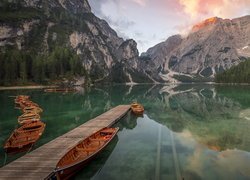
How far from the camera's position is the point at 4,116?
61562mm

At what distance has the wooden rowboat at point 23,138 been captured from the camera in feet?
107

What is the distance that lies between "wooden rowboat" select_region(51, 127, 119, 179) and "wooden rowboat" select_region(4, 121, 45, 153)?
25.8ft

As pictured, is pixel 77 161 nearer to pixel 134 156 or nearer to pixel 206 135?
pixel 134 156

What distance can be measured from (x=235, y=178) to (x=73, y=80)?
181 metres

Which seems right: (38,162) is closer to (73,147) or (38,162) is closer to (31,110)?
(73,147)

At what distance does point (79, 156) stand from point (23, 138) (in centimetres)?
1136

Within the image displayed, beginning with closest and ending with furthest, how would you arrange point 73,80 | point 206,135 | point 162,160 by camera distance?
1. point 162,160
2. point 206,135
3. point 73,80

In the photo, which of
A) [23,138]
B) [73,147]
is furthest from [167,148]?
[23,138]

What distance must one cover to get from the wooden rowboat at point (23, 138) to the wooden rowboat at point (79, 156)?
787 centimetres

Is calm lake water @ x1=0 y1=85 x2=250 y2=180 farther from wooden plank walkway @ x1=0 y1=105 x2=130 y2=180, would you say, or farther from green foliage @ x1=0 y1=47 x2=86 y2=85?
green foliage @ x1=0 y1=47 x2=86 y2=85

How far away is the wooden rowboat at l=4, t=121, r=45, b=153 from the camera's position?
32750mm

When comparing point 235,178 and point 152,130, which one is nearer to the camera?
point 235,178

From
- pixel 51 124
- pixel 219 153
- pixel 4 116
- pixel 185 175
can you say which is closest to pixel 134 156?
pixel 185 175

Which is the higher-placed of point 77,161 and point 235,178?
point 77,161
